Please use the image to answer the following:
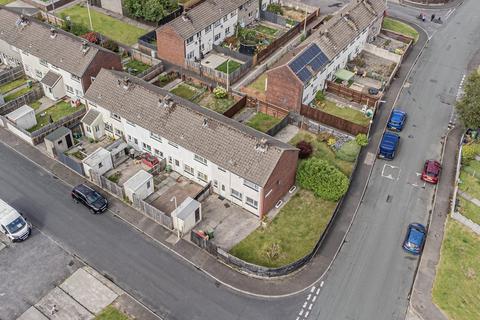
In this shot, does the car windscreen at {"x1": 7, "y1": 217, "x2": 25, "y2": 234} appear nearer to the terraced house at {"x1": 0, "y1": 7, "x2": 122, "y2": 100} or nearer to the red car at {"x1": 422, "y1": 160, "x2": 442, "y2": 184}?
the terraced house at {"x1": 0, "y1": 7, "x2": 122, "y2": 100}

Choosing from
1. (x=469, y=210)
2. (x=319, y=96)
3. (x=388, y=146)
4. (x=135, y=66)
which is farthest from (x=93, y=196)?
(x=469, y=210)

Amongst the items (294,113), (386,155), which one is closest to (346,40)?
(294,113)

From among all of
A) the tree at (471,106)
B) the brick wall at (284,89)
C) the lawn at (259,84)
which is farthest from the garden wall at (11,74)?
the tree at (471,106)

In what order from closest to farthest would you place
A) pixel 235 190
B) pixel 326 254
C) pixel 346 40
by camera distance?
pixel 326 254, pixel 235 190, pixel 346 40

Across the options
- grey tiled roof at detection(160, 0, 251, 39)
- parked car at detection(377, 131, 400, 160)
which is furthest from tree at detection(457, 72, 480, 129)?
grey tiled roof at detection(160, 0, 251, 39)

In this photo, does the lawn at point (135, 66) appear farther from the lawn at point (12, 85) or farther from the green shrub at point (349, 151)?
the green shrub at point (349, 151)

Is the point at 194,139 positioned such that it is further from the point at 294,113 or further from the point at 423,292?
the point at 423,292

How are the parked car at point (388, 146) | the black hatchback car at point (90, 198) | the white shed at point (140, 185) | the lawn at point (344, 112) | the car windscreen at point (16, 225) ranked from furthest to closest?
the lawn at point (344, 112)
the parked car at point (388, 146)
the white shed at point (140, 185)
the black hatchback car at point (90, 198)
the car windscreen at point (16, 225)
